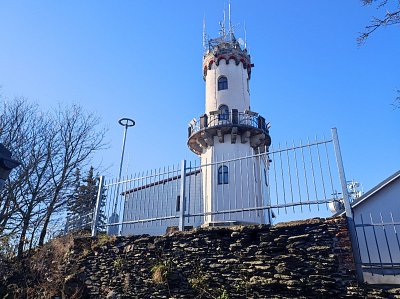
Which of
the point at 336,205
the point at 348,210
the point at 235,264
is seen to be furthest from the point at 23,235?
the point at 348,210

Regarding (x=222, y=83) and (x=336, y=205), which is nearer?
(x=336, y=205)

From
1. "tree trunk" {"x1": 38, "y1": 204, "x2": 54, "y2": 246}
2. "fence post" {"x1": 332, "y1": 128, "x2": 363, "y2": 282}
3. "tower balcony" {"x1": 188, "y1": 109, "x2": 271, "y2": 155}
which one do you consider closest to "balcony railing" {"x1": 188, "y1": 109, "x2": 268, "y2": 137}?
"tower balcony" {"x1": 188, "y1": 109, "x2": 271, "y2": 155}

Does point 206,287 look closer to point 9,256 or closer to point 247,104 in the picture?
point 9,256

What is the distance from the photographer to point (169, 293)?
5.57 m

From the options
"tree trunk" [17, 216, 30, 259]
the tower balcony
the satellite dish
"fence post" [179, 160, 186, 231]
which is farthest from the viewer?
the tower balcony

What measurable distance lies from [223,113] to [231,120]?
0.69 meters

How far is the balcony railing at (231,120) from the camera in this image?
56.2 ft

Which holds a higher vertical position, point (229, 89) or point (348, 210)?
point (229, 89)

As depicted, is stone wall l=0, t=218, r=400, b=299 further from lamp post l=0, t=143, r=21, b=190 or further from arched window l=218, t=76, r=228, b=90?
arched window l=218, t=76, r=228, b=90

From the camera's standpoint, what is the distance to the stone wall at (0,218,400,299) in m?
4.37

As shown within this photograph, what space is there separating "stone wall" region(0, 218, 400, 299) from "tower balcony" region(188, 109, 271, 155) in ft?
35.9

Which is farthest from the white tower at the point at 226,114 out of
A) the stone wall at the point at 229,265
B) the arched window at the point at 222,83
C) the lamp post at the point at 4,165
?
the lamp post at the point at 4,165

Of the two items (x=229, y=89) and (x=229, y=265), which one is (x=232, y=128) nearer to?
(x=229, y=89)

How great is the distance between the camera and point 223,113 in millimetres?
16922
